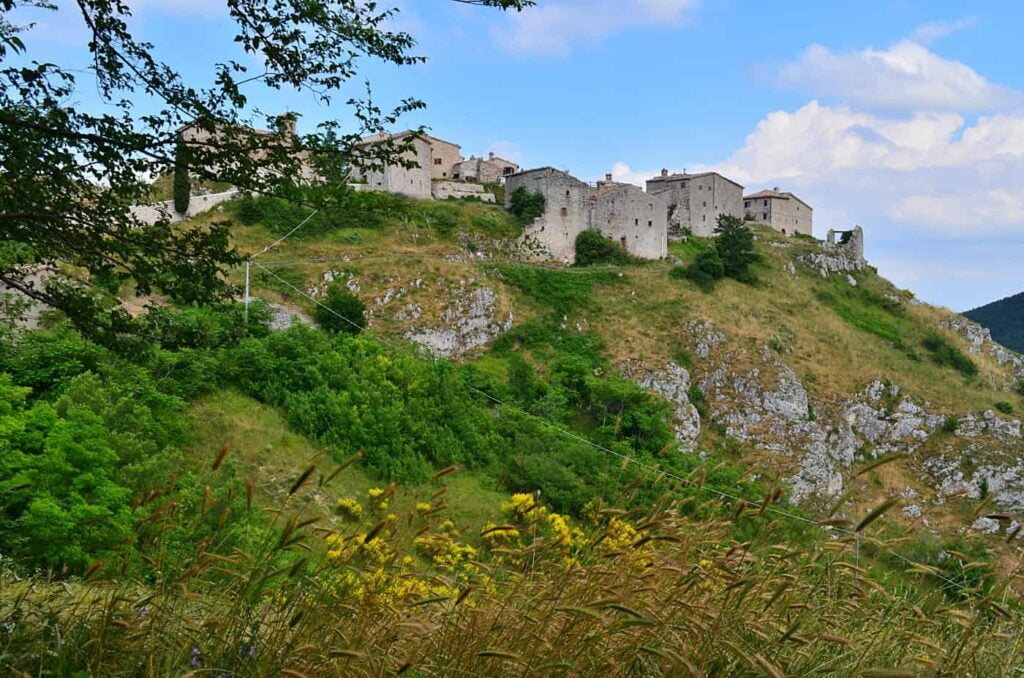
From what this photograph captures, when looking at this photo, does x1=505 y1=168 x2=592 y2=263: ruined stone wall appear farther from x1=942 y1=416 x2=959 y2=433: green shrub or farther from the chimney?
the chimney

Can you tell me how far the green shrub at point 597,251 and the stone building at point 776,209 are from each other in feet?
73.8

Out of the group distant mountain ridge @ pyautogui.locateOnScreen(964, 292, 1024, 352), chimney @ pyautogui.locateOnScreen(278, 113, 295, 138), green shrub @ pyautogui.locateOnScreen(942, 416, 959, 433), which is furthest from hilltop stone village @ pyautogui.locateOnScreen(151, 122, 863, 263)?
distant mountain ridge @ pyautogui.locateOnScreen(964, 292, 1024, 352)

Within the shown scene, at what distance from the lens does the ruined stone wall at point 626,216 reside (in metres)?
43.7

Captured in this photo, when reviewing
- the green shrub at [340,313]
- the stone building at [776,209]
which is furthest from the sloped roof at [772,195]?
the green shrub at [340,313]

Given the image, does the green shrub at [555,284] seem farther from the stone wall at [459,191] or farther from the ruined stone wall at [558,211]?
the stone wall at [459,191]

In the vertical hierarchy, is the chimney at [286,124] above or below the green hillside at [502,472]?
above

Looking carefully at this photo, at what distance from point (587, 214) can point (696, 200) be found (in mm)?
13970

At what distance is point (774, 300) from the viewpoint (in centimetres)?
4144

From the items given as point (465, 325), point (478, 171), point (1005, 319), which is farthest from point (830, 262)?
point (1005, 319)

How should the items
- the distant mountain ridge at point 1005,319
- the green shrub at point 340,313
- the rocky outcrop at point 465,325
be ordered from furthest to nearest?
the distant mountain ridge at point 1005,319 → the rocky outcrop at point 465,325 → the green shrub at point 340,313

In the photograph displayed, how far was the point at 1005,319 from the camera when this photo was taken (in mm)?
91625

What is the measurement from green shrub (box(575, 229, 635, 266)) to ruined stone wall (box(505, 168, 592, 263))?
43 cm

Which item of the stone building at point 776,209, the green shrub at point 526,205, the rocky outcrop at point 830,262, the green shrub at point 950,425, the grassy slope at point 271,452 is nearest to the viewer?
the grassy slope at point 271,452

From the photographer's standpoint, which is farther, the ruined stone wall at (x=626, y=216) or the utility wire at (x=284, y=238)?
the ruined stone wall at (x=626, y=216)
